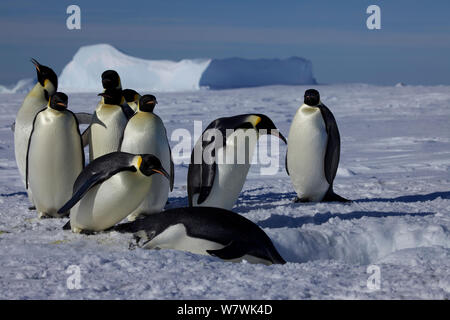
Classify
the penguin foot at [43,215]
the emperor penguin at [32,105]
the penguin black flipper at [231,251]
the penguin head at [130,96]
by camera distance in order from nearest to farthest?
the penguin black flipper at [231,251] < the penguin foot at [43,215] < the emperor penguin at [32,105] < the penguin head at [130,96]

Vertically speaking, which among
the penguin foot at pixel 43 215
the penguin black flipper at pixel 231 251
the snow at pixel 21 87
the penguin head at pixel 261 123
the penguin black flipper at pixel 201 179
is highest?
the penguin head at pixel 261 123

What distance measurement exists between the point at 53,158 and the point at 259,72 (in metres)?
33.3

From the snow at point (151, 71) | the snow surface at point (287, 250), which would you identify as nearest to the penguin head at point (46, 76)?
the snow surface at point (287, 250)

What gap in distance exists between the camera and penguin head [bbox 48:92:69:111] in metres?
4.21

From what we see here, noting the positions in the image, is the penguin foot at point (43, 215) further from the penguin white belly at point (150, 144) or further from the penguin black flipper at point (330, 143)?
the penguin black flipper at point (330, 143)

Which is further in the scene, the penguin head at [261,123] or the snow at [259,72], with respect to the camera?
the snow at [259,72]

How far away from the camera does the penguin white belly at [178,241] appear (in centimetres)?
325

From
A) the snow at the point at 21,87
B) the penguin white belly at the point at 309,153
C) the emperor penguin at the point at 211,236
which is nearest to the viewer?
the emperor penguin at the point at 211,236

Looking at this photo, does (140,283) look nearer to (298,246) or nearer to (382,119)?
(298,246)

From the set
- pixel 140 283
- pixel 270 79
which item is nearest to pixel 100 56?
pixel 270 79

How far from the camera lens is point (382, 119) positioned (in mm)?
15594

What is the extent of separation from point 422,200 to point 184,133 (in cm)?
811

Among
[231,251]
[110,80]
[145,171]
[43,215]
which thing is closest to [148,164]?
[145,171]
